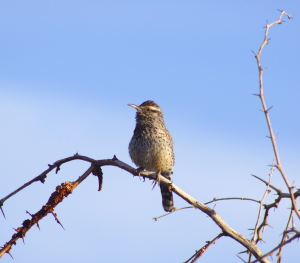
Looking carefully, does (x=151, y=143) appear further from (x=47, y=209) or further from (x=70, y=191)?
(x=47, y=209)

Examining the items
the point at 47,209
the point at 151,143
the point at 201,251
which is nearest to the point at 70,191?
the point at 47,209

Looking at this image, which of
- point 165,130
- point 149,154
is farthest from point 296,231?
point 165,130

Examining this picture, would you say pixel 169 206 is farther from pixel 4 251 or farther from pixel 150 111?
pixel 4 251

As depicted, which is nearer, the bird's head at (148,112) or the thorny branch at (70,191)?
the thorny branch at (70,191)

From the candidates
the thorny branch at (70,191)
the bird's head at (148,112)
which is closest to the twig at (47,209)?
the thorny branch at (70,191)

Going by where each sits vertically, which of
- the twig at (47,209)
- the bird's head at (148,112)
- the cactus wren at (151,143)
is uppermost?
the bird's head at (148,112)

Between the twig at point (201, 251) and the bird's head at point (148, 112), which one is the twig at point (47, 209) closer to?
the twig at point (201, 251)

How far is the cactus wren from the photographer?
611cm

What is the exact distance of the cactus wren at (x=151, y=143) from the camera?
6105mm

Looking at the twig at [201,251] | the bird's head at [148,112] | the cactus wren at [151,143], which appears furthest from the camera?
the bird's head at [148,112]

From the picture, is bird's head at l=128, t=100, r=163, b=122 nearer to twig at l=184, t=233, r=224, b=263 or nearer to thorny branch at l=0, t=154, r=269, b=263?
thorny branch at l=0, t=154, r=269, b=263

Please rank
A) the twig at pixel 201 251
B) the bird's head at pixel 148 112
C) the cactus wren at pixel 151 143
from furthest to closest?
the bird's head at pixel 148 112 < the cactus wren at pixel 151 143 < the twig at pixel 201 251

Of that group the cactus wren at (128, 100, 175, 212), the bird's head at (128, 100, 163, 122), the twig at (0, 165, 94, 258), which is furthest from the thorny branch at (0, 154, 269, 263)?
the bird's head at (128, 100, 163, 122)

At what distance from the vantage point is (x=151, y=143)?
6.15 meters
